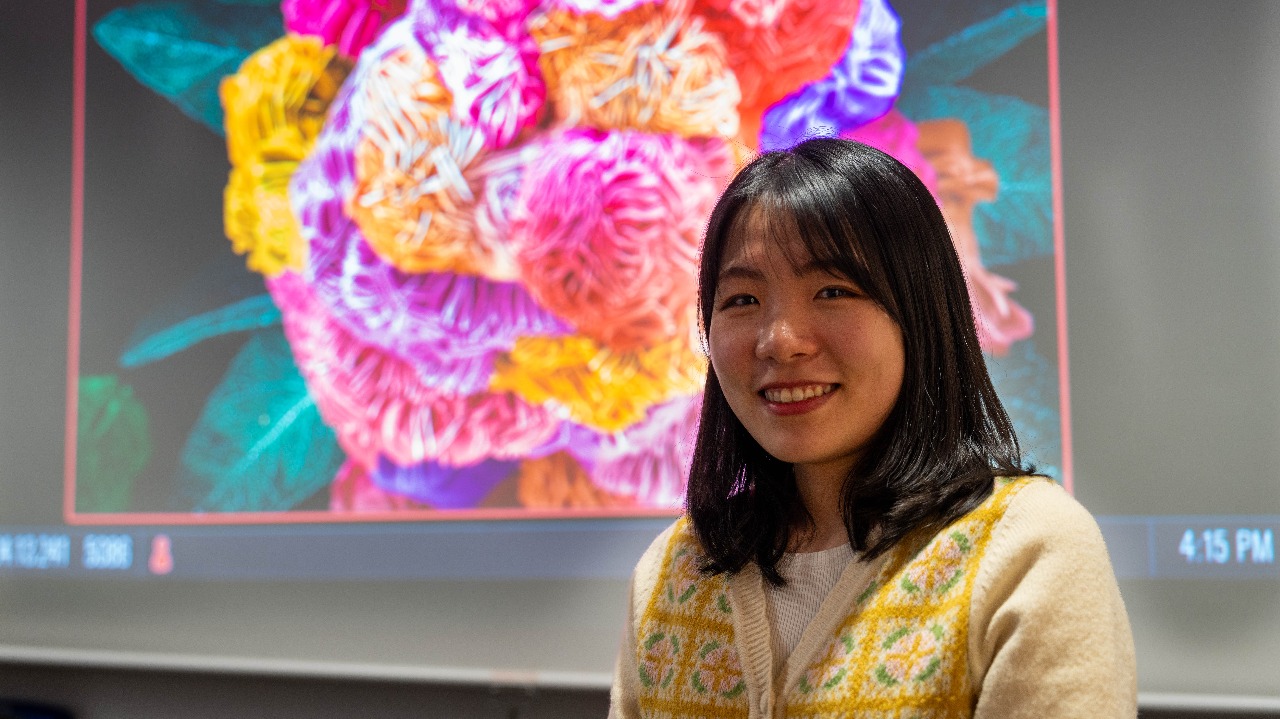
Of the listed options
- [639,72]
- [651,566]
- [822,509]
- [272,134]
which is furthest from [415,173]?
[822,509]

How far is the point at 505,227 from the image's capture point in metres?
2.10

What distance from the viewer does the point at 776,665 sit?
85 centimetres

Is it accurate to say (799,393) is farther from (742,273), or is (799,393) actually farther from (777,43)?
(777,43)

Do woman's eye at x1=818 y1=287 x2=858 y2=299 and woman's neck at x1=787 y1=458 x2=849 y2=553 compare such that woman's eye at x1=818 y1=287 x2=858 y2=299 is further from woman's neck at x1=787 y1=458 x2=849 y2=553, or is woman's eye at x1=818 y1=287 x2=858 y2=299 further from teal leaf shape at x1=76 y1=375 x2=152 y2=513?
teal leaf shape at x1=76 y1=375 x2=152 y2=513

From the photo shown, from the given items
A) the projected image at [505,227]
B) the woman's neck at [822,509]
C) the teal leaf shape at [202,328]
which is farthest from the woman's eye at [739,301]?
the teal leaf shape at [202,328]

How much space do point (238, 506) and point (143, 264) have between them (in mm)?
575

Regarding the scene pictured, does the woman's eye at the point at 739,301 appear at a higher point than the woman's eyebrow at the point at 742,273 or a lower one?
lower

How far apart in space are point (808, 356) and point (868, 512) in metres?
0.13

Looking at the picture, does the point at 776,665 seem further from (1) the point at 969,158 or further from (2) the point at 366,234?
(2) the point at 366,234

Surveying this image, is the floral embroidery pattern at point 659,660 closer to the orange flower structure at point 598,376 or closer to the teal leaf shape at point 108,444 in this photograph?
the orange flower structure at point 598,376

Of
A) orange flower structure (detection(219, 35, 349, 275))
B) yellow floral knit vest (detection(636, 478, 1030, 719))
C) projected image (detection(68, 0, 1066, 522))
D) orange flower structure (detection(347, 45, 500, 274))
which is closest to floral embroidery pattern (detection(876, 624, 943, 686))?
yellow floral knit vest (detection(636, 478, 1030, 719))

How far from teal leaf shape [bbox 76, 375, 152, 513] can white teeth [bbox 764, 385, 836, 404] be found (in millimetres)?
1897

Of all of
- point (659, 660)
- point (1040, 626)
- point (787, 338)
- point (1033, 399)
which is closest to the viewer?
point (1040, 626)

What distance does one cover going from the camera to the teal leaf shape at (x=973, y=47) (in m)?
1.85
